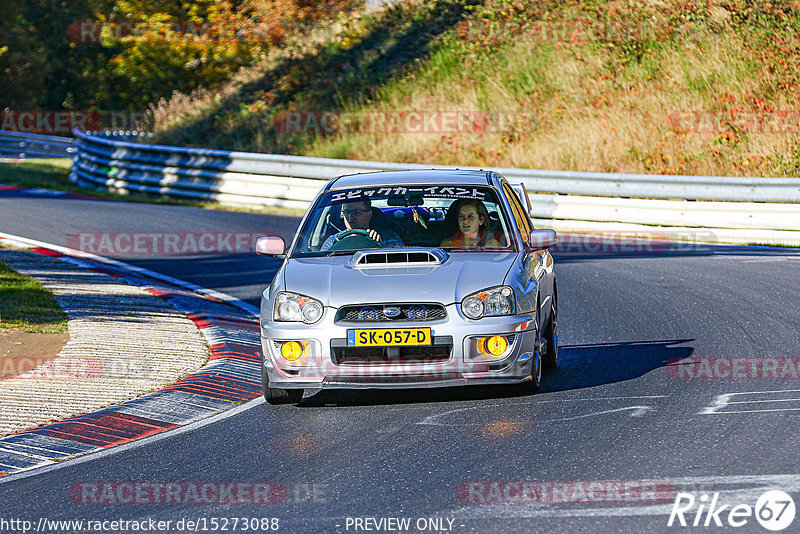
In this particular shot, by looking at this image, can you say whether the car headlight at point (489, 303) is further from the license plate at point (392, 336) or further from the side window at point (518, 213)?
the side window at point (518, 213)

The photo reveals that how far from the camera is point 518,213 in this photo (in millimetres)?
9297

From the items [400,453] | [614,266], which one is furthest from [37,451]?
[614,266]

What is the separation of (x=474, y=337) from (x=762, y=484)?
7.86 ft

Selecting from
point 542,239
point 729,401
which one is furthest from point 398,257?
point 729,401

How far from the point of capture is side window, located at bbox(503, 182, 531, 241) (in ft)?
29.7

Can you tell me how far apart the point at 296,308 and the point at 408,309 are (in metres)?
0.80

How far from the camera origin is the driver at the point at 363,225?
8.71 metres

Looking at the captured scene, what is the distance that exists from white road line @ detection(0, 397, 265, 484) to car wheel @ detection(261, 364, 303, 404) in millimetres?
166

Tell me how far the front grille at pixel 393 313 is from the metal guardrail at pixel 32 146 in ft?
111

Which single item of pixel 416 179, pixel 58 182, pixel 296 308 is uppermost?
pixel 58 182

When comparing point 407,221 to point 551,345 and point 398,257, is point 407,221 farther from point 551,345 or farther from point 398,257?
point 551,345

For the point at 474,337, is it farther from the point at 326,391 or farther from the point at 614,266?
the point at 614,266

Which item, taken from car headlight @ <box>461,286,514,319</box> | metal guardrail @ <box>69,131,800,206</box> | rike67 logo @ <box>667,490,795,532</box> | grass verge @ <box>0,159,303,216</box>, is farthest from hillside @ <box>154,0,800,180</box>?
rike67 logo @ <box>667,490,795,532</box>

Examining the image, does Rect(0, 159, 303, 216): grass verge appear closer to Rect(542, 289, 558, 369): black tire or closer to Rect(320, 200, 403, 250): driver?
Rect(320, 200, 403, 250): driver
